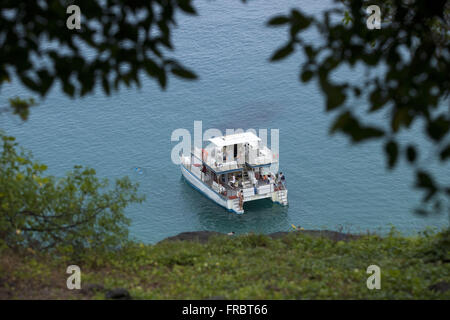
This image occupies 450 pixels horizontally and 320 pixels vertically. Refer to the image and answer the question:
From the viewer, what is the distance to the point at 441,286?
35.9ft

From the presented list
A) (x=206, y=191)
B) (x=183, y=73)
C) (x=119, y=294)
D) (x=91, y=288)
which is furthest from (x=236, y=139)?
(x=183, y=73)

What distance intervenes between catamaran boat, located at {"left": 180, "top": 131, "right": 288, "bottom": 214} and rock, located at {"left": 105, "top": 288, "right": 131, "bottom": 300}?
26.3m

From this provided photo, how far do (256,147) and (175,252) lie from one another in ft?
76.8

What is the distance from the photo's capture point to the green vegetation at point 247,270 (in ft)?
36.6

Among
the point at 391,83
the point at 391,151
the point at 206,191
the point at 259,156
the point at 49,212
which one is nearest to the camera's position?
the point at 391,151

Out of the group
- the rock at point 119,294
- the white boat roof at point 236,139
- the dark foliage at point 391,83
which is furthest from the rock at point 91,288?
the white boat roof at point 236,139

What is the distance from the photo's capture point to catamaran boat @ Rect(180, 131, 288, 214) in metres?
37.4

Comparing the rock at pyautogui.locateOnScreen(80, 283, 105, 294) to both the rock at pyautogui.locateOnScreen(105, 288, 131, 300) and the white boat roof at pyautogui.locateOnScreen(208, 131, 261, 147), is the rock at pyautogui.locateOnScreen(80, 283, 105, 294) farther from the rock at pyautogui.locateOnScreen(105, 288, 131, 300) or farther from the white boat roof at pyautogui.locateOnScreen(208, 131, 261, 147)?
the white boat roof at pyautogui.locateOnScreen(208, 131, 261, 147)

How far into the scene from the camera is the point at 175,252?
49.5ft

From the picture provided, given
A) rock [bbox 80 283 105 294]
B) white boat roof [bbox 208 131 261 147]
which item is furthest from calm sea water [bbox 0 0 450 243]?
rock [bbox 80 283 105 294]

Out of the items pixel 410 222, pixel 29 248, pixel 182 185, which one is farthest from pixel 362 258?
pixel 182 185

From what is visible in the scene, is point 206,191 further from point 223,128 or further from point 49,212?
point 49,212

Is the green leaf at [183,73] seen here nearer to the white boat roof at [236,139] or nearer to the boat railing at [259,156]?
the white boat roof at [236,139]

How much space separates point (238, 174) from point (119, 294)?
93.8ft
